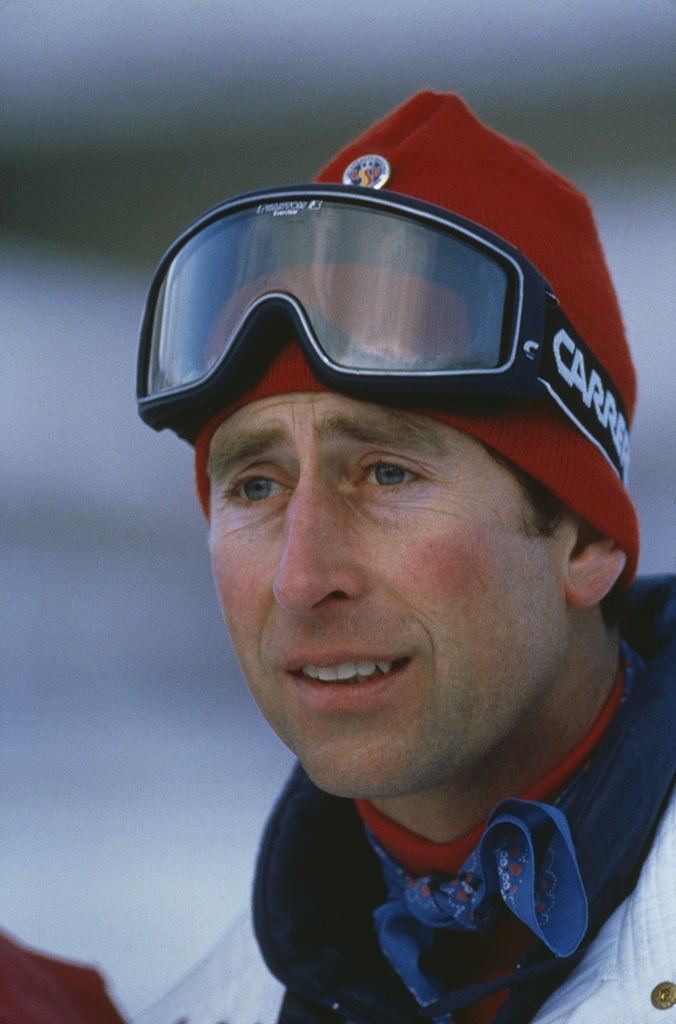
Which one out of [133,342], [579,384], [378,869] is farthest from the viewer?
[133,342]

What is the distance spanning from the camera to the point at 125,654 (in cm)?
548

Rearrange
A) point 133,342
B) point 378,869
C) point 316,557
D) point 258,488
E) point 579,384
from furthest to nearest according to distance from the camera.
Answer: point 133,342 → point 378,869 → point 258,488 → point 579,384 → point 316,557

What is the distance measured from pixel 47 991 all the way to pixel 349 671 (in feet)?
2.27

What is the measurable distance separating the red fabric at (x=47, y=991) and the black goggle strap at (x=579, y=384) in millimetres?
1141

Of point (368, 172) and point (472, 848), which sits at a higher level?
point (368, 172)

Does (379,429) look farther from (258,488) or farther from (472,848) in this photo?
(472,848)

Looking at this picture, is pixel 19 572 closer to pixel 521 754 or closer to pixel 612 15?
pixel 612 15

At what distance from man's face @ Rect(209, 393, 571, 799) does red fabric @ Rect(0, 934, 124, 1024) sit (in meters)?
0.52

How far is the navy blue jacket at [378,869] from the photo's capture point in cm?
149

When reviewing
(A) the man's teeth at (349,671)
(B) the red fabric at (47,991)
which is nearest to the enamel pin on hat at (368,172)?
(A) the man's teeth at (349,671)

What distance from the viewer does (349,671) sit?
1616 millimetres

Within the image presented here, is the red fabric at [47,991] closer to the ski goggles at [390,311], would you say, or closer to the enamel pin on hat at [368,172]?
the ski goggles at [390,311]

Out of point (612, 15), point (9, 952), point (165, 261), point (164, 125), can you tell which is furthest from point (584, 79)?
point (9, 952)

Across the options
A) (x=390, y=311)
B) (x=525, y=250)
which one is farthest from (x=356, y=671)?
(x=525, y=250)
